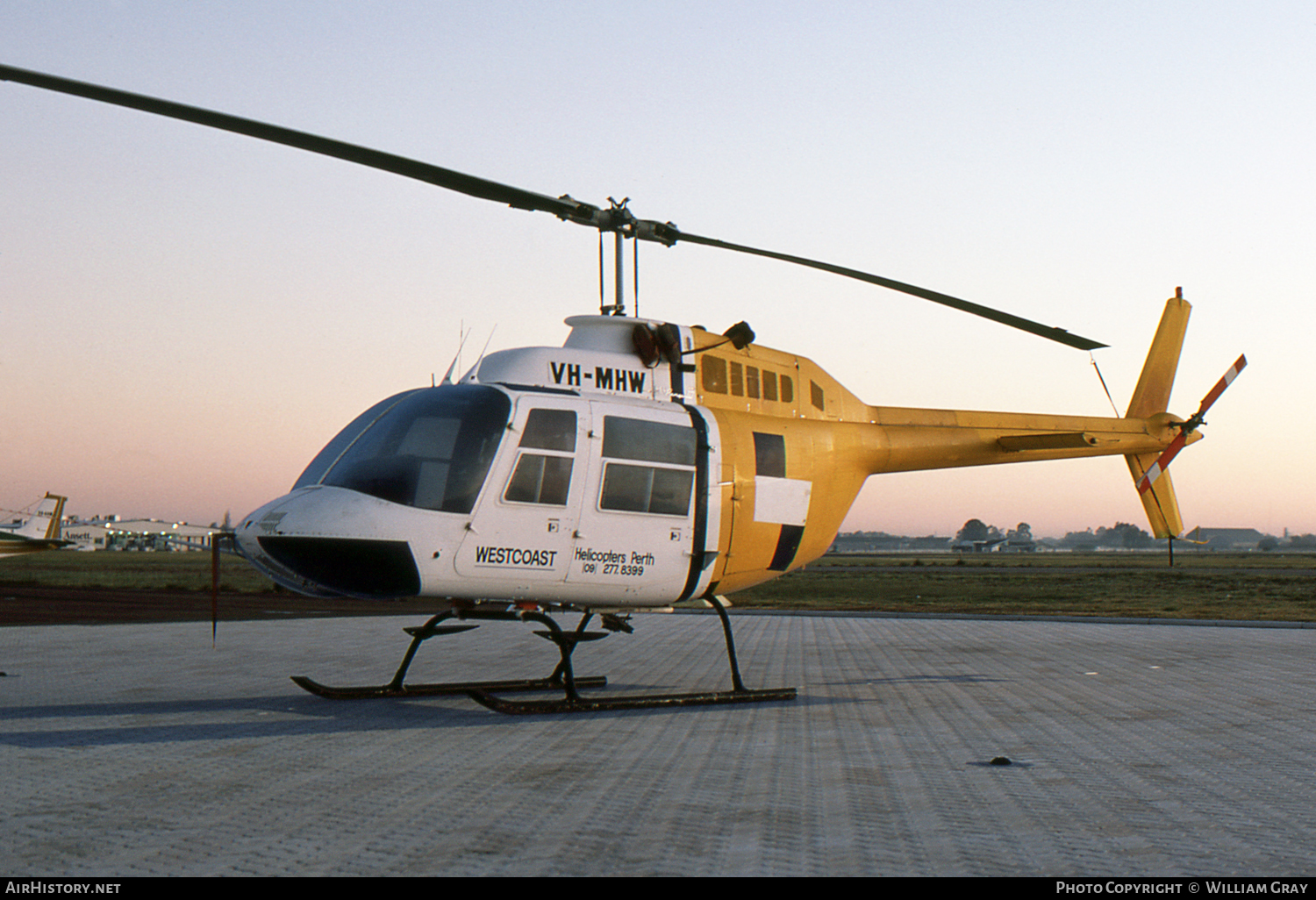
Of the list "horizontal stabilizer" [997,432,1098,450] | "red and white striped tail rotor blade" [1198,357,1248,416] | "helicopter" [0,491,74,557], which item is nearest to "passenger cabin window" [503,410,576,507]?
"horizontal stabilizer" [997,432,1098,450]

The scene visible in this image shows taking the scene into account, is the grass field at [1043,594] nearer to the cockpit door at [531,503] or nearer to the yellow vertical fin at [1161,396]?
the yellow vertical fin at [1161,396]

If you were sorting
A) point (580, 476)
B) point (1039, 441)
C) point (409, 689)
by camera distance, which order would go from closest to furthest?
point (580, 476)
point (409, 689)
point (1039, 441)

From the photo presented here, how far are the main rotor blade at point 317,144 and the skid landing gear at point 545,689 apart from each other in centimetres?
356

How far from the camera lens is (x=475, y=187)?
777 centimetres

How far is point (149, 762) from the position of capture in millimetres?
6398

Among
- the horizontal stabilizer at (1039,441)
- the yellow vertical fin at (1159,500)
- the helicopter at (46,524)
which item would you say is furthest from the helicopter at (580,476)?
the helicopter at (46,524)

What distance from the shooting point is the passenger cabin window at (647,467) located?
9.02 m

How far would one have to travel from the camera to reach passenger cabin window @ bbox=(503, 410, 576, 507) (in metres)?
8.54

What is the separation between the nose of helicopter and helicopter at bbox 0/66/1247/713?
2 cm

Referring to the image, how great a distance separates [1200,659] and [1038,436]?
11.1 ft

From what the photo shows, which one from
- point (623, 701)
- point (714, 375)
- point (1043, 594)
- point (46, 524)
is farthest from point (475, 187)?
point (46, 524)

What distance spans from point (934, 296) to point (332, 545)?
20.8 feet

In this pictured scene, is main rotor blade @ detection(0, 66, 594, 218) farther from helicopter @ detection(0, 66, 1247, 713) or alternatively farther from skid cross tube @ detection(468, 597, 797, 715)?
skid cross tube @ detection(468, 597, 797, 715)

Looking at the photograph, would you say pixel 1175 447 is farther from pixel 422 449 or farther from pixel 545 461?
pixel 422 449
